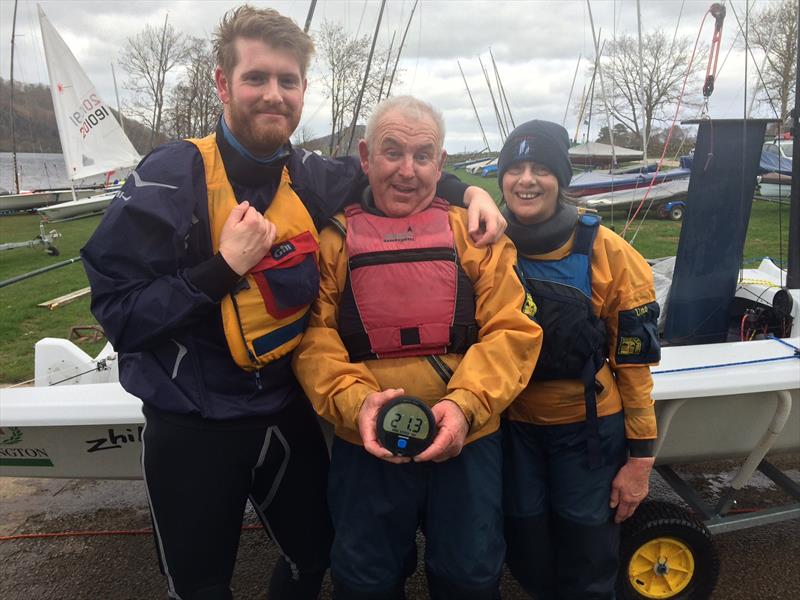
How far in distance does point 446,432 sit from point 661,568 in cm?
156

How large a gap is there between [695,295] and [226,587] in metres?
2.35

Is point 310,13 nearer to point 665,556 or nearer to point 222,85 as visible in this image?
point 222,85

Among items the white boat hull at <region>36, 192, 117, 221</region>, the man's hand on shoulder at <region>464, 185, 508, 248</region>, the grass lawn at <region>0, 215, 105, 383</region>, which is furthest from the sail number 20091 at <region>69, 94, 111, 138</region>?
the man's hand on shoulder at <region>464, 185, 508, 248</region>

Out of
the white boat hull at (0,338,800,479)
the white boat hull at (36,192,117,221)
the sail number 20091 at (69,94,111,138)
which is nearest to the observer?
the white boat hull at (0,338,800,479)

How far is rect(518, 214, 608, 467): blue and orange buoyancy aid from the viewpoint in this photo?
1.78 m

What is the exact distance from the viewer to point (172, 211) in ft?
4.83

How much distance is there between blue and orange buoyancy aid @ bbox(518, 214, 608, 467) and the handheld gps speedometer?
572 millimetres

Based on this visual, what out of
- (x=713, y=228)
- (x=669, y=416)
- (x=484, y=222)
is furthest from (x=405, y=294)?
(x=713, y=228)

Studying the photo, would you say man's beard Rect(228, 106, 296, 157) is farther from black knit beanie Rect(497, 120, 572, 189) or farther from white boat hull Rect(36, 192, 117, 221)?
white boat hull Rect(36, 192, 117, 221)

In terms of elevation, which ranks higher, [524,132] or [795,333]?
[524,132]

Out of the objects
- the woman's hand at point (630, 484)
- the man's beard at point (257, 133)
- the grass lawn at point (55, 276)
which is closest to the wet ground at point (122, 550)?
the woman's hand at point (630, 484)

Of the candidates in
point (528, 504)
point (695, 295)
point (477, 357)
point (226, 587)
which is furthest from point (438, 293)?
point (695, 295)

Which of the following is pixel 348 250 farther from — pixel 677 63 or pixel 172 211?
pixel 677 63

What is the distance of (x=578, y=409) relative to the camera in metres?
1.88
